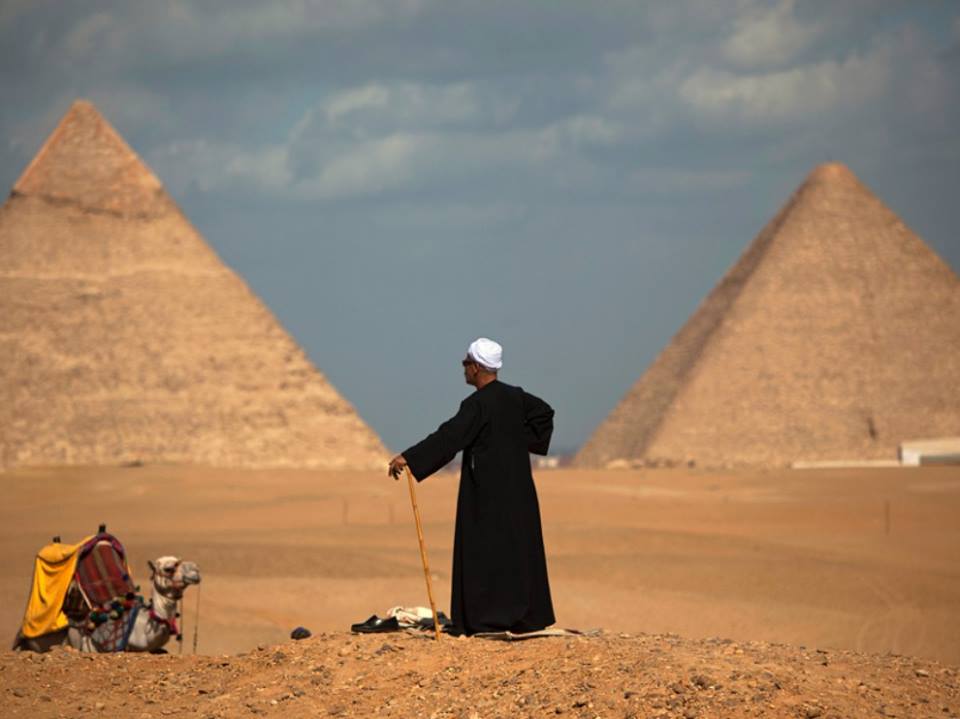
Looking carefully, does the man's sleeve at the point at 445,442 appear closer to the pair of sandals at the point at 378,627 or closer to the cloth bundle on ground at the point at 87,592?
the pair of sandals at the point at 378,627

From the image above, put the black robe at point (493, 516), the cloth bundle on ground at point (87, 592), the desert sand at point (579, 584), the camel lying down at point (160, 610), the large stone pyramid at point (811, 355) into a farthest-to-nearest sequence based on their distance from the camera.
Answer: the large stone pyramid at point (811, 355) → the cloth bundle on ground at point (87, 592) → the camel lying down at point (160, 610) → the black robe at point (493, 516) → the desert sand at point (579, 584)

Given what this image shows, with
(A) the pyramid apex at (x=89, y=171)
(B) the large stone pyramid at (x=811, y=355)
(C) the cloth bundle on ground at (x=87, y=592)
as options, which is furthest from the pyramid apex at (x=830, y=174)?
(C) the cloth bundle on ground at (x=87, y=592)

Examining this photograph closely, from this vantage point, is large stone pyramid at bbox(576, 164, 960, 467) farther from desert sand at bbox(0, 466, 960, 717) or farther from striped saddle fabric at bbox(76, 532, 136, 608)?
striped saddle fabric at bbox(76, 532, 136, 608)

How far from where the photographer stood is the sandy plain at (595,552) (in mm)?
15383

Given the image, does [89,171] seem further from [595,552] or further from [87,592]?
[87,592]

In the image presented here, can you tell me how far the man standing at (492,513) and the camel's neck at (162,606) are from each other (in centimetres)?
267

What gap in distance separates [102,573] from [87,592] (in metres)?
0.14

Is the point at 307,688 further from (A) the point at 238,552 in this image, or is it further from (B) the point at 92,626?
(A) the point at 238,552

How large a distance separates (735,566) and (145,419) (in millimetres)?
34391

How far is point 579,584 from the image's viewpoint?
18.3 meters

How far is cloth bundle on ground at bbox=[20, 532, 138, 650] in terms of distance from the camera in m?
10.2

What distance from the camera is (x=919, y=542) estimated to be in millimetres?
24016

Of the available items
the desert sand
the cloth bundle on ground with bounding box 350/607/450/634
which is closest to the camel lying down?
the desert sand

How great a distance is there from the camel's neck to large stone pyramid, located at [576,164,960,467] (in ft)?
176
